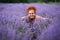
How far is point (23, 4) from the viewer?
1.28 metres

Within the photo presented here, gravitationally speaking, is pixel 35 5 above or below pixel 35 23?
above

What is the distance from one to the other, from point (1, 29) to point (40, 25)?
0.44m

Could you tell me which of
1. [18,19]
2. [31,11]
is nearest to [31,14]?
[31,11]

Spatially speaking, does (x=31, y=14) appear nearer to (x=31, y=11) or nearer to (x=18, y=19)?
(x=31, y=11)

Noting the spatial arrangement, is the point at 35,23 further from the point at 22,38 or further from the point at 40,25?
the point at 22,38

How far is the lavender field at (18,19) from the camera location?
1.28m

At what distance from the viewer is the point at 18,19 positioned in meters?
1.29

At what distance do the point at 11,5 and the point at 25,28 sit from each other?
30 cm

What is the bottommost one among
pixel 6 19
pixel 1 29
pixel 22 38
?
pixel 22 38

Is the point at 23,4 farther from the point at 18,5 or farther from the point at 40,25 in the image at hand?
the point at 40,25

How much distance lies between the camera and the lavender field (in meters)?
1.28

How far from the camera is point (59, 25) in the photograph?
1.28 m

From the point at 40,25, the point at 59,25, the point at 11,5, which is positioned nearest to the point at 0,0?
the point at 11,5

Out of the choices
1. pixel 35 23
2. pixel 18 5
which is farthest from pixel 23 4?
pixel 35 23
